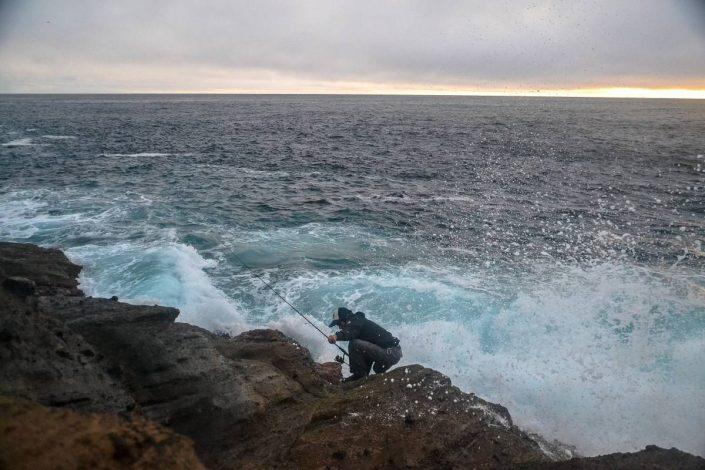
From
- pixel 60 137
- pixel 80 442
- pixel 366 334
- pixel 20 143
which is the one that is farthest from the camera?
pixel 60 137

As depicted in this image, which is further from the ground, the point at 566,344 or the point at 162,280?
the point at 162,280

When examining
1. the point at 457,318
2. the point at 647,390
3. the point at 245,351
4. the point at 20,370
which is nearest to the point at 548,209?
the point at 457,318

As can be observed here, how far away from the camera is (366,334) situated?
7.34 m

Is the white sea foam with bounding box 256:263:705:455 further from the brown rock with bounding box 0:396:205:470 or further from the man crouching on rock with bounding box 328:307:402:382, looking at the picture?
the brown rock with bounding box 0:396:205:470

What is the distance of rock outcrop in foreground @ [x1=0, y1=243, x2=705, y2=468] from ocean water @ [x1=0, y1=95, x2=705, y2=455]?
2276 mm

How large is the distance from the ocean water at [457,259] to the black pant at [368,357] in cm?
117

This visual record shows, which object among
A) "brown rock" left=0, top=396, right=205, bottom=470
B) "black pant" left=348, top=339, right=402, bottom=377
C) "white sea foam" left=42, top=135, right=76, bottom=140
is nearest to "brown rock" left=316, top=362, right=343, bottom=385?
"black pant" left=348, top=339, right=402, bottom=377

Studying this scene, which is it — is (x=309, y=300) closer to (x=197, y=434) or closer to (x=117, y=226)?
→ (x=197, y=434)

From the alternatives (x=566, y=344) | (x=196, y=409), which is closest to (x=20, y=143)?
(x=196, y=409)

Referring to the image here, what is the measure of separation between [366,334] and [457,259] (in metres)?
5.93

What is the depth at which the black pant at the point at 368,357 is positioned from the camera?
723cm

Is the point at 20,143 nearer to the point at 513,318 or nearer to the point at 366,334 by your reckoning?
the point at 366,334

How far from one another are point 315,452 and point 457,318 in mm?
5777

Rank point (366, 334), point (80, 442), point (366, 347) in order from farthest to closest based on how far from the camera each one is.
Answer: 1. point (366, 334)
2. point (366, 347)
3. point (80, 442)
